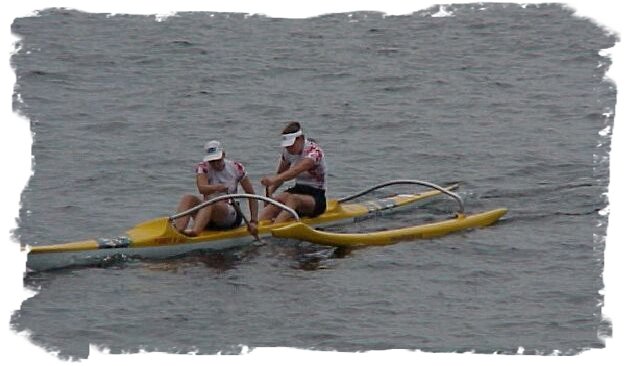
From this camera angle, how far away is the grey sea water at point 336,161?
47.9ft

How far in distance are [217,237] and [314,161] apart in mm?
1717

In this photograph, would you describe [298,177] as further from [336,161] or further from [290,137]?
[336,161]

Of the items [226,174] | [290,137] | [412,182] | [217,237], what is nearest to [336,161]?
[412,182]

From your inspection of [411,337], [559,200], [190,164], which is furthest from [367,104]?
[411,337]

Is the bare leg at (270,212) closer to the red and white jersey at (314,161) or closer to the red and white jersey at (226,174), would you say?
the red and white jersey at (314,161)

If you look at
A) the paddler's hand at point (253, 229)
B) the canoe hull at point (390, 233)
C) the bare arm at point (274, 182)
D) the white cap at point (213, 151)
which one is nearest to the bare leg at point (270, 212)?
the bare arm at point (274, 182)

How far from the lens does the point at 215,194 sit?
17.2 metres

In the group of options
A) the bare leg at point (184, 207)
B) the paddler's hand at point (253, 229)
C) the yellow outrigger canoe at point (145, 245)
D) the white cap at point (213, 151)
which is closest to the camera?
the yellow outrigger canoe at point (145, 245)

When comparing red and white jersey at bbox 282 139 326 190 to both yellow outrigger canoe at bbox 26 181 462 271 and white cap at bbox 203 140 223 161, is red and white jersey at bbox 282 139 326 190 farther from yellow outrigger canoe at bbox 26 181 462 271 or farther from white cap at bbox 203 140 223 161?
white cap at bbox 203 140 223 161

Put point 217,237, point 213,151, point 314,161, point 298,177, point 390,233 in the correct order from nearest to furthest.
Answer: point 213,151, point 217,237, point 314,161, point 390,233, point 298,177

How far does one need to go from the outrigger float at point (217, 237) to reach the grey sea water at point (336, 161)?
19 centimetres

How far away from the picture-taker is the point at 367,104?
26.8 meters

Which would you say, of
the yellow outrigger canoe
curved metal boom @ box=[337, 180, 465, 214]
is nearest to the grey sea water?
the yellow outrigger canoe

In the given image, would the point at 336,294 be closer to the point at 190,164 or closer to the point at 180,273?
the point at 180,273
